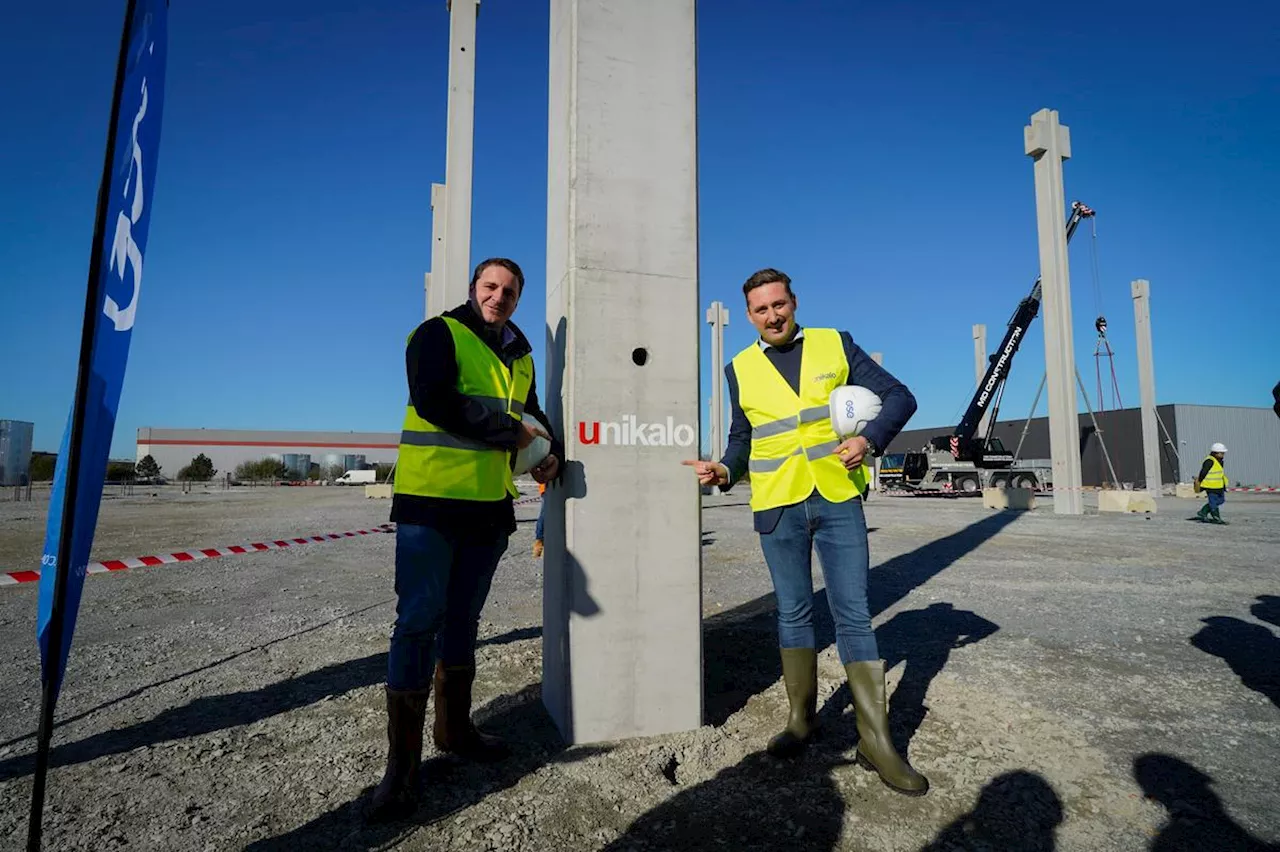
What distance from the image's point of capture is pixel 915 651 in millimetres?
4504

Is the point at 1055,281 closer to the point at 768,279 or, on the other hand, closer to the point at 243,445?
the point at 768,279

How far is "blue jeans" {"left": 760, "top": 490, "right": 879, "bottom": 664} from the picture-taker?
2793mm

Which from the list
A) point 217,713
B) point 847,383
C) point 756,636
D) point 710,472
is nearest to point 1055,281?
point 756,636

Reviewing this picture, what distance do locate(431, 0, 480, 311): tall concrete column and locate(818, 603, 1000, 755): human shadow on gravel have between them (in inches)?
335

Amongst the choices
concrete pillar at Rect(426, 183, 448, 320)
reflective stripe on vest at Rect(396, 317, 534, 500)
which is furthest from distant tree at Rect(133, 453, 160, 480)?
reflective stripe on vest at Rect(396, 317, 534, 500)

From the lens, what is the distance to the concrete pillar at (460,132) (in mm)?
11086

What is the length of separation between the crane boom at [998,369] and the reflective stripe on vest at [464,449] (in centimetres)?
2243

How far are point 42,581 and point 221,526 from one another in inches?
578

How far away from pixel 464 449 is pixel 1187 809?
3.00 meters

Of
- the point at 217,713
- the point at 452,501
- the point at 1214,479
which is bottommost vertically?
the point at 217,713

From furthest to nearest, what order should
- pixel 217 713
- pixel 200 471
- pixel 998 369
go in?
pixel 200 471 < pixel 998 369 < pixel 217 713

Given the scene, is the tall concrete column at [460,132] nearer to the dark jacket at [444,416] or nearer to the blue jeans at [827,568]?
the dark jacket at [444,416]

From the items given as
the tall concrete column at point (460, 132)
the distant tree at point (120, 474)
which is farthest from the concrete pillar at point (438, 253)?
the distant tree at point (120, 474)

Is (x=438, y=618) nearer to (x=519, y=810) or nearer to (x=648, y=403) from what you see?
(x=519, y=810)
